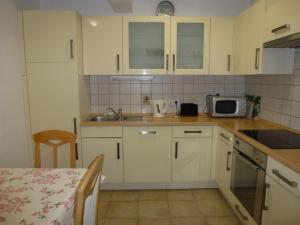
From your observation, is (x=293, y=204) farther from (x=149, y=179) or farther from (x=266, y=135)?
(x=149, y=179)

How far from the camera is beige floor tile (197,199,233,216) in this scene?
7.07ft

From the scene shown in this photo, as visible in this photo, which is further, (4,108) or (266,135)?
(4,108)

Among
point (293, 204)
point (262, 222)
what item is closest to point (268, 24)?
point (293, 204)

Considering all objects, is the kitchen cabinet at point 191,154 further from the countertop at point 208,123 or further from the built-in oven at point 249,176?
the built-in oven at point 249,176

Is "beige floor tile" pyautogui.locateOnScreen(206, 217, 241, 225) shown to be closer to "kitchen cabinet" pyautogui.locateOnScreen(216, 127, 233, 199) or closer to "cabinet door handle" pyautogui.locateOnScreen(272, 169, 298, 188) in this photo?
"kitchen cabinet" pyautogui.locateOnScreen(216, 127, 233, 199)

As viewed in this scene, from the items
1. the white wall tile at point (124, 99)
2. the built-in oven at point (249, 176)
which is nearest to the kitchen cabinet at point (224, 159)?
the built-in oven at point (249, 176)

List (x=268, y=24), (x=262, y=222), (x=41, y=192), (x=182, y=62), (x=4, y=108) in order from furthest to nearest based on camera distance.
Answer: (x=182, y=62), (x=4, y=108), (x=268, y=24), (x=262, y=222), (x=41, y=192)

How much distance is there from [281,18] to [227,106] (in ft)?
3.76

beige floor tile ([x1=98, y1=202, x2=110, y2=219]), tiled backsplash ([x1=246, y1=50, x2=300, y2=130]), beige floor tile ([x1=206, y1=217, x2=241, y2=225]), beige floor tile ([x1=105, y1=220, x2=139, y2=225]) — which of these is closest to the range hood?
tiled backsplash ([x1=246, y1=50, x2=300, y2=130])

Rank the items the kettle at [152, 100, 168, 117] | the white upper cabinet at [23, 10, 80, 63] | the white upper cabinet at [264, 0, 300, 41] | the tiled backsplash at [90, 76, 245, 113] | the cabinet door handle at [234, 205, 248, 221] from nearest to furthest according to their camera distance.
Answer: the white upper cabinet at [264, 0, 300, 41] → the cabinet door handle at [234, 205, 248, 221] → the white upper cabinet at [23, 10, 80, 63] → the kettle at [152, 100, 168, 117] → the tiled backsplash at [90, 76, 245, 113]

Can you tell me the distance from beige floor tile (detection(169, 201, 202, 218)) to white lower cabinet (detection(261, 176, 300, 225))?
0.75 m

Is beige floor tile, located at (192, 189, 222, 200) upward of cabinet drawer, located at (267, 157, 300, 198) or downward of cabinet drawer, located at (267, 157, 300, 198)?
downward

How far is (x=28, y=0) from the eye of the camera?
7.97ft

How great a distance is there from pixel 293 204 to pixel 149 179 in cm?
155
